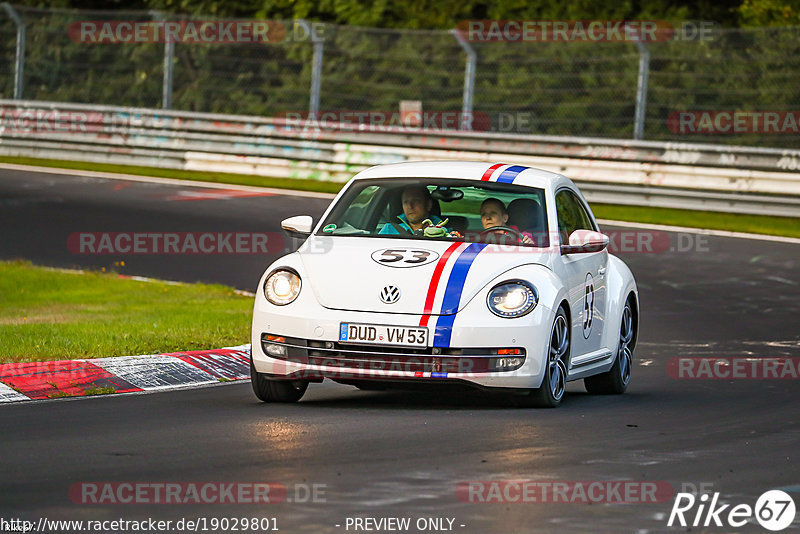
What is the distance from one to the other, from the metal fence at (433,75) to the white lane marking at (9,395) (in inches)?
585

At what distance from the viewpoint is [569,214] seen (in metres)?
10.3

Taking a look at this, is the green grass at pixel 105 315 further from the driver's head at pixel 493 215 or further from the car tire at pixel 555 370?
the car tire at pixel 555 370

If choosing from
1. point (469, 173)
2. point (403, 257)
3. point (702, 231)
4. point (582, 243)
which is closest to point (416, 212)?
point (469, 173)

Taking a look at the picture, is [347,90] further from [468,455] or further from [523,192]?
[468,455]

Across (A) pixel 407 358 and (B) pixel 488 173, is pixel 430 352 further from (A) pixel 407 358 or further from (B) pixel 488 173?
(B) pixel 488 173

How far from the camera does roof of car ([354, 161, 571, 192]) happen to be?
10000 millimetres

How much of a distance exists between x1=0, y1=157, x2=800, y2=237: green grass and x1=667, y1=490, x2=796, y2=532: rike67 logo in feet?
47.9

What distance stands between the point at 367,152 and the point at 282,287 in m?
15.8

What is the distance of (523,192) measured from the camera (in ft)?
32.7

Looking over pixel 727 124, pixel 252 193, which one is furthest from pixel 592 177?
pixel 252 193

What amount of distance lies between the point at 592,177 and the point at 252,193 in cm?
502

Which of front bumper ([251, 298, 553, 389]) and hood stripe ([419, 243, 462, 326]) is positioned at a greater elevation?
hood stripe ([419, 243, 462, 326])

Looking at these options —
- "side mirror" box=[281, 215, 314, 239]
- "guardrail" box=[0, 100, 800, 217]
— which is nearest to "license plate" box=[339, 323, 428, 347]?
"side mirror" box=[281, 215, 314, 239]

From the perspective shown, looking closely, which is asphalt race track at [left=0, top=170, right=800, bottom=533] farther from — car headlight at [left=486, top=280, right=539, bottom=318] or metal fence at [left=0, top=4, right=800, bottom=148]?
metal fence at [left=0, top=4, right=800, bottom=148]
